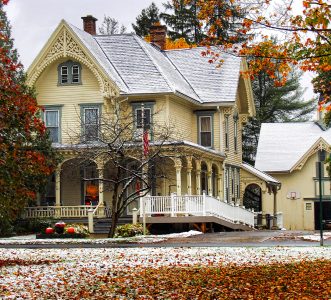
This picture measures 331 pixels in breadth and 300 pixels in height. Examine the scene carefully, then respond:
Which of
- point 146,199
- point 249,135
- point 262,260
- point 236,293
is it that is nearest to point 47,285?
point 236,293

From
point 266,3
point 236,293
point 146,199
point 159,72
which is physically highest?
point 159,72

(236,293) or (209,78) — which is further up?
(209,78)

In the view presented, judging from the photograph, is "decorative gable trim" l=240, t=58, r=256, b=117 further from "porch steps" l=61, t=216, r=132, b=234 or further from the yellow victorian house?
"porch steps" l=61, t=216, r=132, b=234

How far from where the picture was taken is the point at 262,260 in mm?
20469

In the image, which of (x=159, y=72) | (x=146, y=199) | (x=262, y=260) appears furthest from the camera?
(x=159, y=72)

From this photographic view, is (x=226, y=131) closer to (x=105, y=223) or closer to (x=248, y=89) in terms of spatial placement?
(x=248, y=89)

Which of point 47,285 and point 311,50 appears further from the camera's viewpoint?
point 311,50

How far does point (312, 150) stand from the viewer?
59969 mm

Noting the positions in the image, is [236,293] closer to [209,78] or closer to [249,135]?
[209,78]

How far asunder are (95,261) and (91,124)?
21523mm

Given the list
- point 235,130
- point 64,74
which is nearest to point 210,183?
point 235,130

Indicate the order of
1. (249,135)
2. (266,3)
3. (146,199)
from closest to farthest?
(266,3)
(146,199)
(249,135)

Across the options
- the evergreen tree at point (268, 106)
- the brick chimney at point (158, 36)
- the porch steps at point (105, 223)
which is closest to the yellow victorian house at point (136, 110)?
the porch steps at point (105, 223)

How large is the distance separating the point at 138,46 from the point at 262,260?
2946 cm
